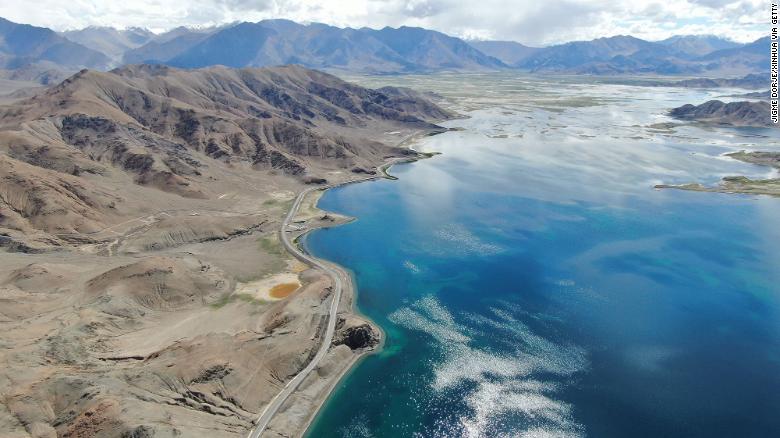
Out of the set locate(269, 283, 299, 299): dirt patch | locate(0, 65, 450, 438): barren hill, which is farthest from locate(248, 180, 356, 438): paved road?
locate(269, 283, 299, 299): dirt patch

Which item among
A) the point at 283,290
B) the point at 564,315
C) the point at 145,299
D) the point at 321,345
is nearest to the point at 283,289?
the point at 283,290

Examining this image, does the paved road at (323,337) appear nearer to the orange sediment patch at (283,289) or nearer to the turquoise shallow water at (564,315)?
the turquoise shallow water at (564,315)

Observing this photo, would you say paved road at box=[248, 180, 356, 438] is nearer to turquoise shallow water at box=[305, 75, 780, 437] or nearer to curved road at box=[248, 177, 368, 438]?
curved road at box=[248, 177, 368, 438]

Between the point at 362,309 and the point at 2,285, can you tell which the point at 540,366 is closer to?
the point at 362,309

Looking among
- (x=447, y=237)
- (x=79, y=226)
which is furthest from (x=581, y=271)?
(x=79, y=226)

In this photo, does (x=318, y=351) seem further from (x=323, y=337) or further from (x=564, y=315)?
(x=564, y=315)

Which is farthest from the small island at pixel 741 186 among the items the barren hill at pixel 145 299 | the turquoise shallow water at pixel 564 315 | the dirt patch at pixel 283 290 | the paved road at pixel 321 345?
the dirt patch at pixel 283 290
